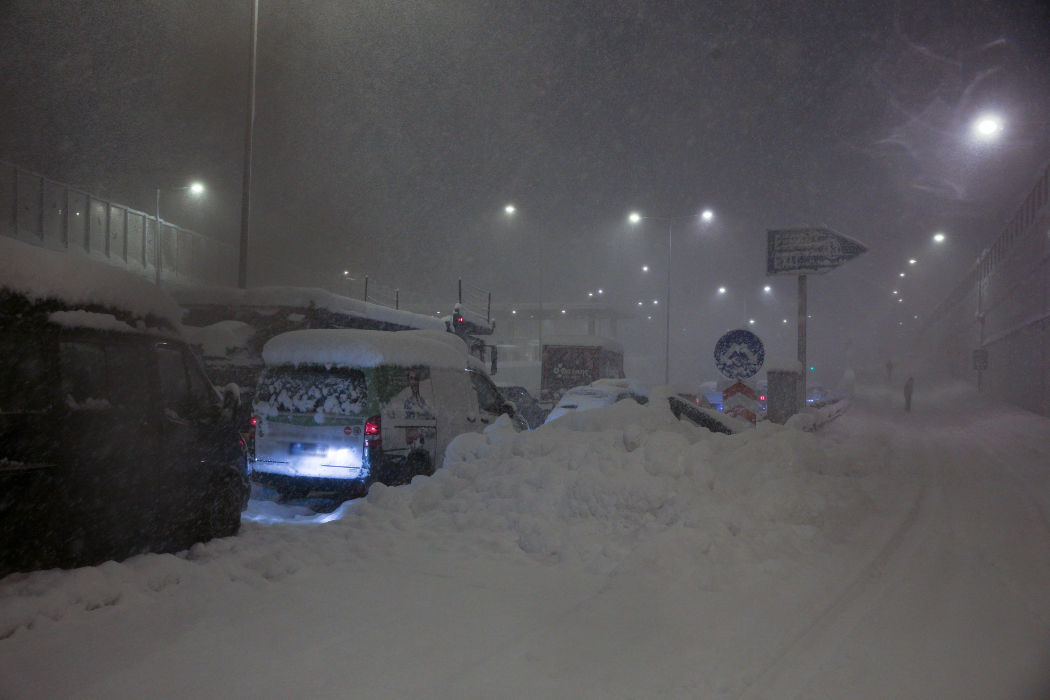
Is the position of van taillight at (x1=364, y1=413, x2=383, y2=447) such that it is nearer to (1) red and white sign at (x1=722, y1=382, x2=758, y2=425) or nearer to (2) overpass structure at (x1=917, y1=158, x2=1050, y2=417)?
(1) red and white sign at (x1=722, y1=382, x2=758, y2=425)

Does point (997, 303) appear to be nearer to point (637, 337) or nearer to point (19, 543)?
point (19, 543)

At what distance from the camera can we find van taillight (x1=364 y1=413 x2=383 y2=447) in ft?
24.7

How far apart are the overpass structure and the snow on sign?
1017 centimetres

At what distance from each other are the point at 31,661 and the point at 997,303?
42101 mm

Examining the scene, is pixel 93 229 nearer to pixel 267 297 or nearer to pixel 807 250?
pixel 267 297

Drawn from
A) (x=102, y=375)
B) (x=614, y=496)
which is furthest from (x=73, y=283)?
(x=614, y=496)

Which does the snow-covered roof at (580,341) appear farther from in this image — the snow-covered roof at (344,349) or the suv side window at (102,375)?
the suv side window at (102,375)

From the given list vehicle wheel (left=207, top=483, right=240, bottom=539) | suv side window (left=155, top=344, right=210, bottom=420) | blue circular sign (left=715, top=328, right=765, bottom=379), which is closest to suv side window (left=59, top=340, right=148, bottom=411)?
suv side window (left=155, top=344, right=210, bottom=420)

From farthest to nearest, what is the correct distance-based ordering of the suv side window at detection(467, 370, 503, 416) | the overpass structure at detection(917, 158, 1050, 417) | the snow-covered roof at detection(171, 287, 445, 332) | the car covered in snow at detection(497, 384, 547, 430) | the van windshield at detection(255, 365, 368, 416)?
the overpass structure at detection(917, 158, 1050, 417)
the car covered in snow at detection(497, 384, 547, 430)
the snow-covered roof at detection(171, 287, 445, 332)
the suv side window at detection(467, 370, 503, 416)
the van windshield at detection(255, 365, 368, 416)

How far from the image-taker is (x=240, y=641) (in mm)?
3521

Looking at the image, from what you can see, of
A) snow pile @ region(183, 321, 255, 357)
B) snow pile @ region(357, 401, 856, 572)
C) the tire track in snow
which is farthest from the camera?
snow pile @ region(183, 321, 255, 357)

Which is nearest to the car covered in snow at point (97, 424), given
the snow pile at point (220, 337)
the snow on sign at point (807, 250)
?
the snow pile at point (220, 337)

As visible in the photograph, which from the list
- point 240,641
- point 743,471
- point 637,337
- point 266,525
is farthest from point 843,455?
point 637,337

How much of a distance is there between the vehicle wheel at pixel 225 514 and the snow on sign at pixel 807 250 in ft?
53.2
